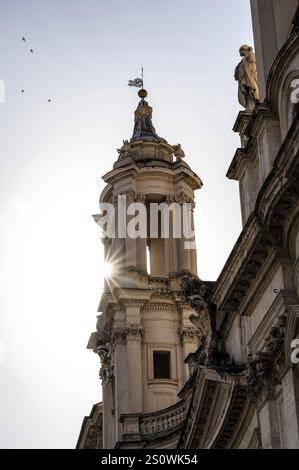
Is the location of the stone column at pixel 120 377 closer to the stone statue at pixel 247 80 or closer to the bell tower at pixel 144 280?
the bell tower at pixel 144 280

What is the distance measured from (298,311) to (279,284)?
1578mm

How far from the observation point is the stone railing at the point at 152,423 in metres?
38.4

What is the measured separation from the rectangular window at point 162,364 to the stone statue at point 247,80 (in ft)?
47.0

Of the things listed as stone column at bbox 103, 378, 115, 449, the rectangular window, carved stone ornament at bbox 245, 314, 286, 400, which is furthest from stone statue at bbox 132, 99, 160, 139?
carved stone ornament at bbox 245, 314, 286, 400

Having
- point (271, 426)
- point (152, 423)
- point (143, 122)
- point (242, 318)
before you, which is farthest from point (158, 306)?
point (271, 426)

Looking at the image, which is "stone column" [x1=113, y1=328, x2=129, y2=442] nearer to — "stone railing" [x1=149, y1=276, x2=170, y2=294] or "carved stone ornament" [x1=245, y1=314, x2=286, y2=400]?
"stone railing" [x1=149, y1=276, x2=170, y2=294]

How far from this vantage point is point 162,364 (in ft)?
136

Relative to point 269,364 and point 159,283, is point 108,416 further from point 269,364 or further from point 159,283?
point 269,364

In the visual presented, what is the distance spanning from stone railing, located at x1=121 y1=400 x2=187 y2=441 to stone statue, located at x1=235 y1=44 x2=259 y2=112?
40.7 feet

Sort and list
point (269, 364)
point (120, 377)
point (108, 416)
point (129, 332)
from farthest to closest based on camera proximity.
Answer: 1. point (108, 416)
2. point (129, 332)
3. point (120, 377)
4. point (269, 364)

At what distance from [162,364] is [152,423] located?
2.70 metres

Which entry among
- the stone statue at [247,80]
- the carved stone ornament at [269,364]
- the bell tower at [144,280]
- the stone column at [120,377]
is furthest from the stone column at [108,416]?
the carved stone ornament at [269,364]

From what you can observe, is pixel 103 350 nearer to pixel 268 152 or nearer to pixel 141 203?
pixel 141 203
